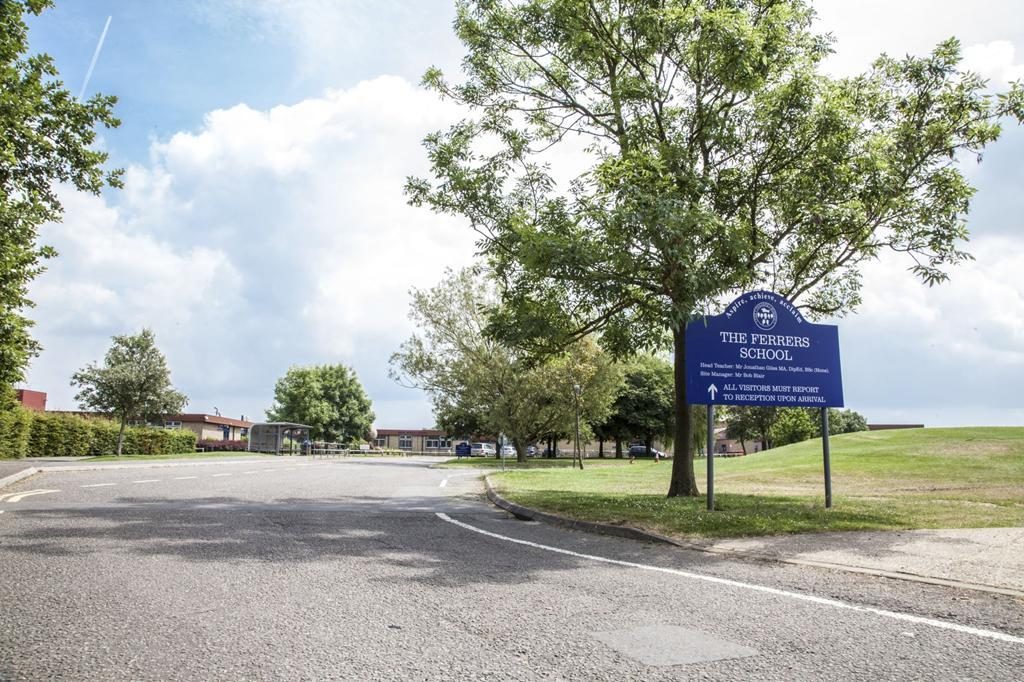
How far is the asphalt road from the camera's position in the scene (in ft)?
13.2

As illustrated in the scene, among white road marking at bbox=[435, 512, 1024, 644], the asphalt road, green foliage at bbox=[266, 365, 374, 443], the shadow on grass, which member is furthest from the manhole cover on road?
green foliage at bbox=[266, 365, 374, 443]

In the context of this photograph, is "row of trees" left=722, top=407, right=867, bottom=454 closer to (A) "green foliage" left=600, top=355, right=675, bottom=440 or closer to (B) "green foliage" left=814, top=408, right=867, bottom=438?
(B) "green foliage" left=814, top=408, right=867, bottom=438

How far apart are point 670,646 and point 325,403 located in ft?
303

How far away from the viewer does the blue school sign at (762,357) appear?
1298 centimetres

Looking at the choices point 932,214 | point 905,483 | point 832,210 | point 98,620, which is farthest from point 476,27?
point 905,483

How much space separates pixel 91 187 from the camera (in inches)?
652

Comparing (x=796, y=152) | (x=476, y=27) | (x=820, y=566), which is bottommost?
(x=820, y=566)

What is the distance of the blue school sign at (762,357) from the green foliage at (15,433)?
32.9 metres

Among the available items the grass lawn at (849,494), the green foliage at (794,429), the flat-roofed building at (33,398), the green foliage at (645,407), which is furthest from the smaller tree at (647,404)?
the flat-roofed building at (33,398)

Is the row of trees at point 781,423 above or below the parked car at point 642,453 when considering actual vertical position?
above

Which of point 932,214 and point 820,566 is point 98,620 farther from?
point 932,214

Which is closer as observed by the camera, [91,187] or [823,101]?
[823,101]

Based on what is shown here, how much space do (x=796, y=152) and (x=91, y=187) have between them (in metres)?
15.6

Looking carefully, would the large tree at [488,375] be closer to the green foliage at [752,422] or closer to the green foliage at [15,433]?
the green foliage at [15,433]
